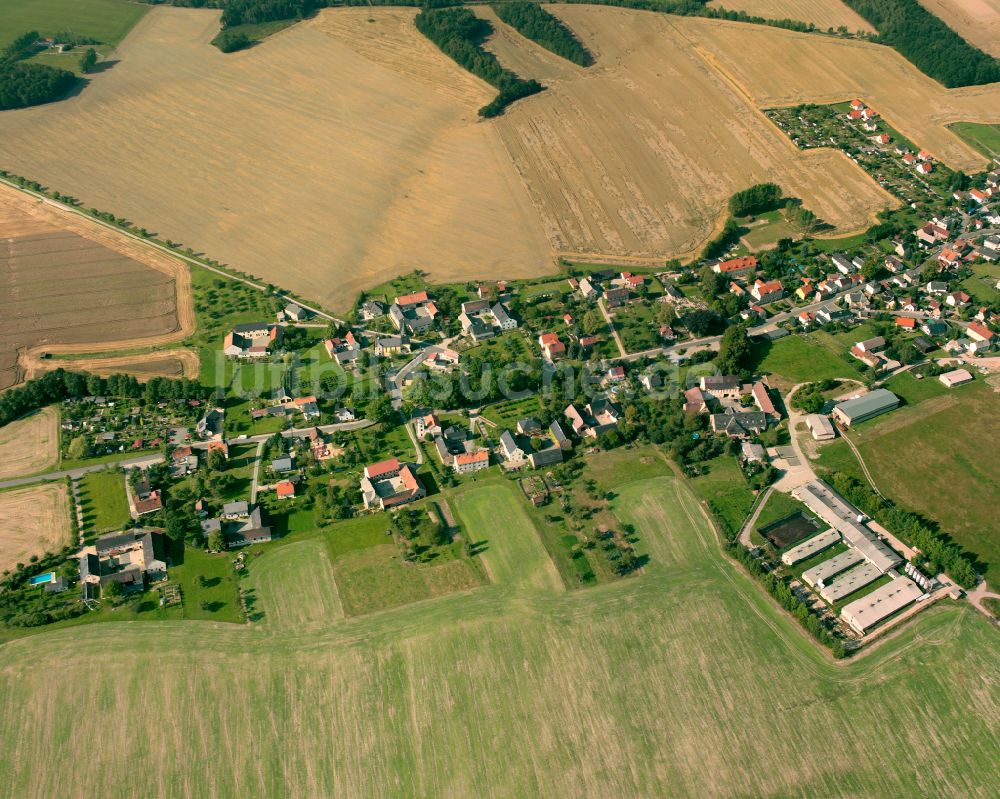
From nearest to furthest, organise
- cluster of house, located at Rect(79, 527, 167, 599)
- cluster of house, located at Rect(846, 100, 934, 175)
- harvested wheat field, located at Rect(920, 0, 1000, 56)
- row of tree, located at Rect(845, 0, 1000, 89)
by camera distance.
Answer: cluster of house, located at Rect(79, 527, 167, 599), cluster of house, located at Rect(846, 100, 934, 175), row of tree, located at Rect(845, 0, 1000, 89), harvested wheat field, located at Rect(920, 0, 1000, 56)

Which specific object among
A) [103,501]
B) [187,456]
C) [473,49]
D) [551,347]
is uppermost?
[473,49]

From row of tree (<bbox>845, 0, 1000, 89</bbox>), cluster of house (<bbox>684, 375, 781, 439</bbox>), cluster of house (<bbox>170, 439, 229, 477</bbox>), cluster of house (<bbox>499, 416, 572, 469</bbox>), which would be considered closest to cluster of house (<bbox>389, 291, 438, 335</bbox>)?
cluster of house (<bbox>499, 416, 572, 469</bbox>)

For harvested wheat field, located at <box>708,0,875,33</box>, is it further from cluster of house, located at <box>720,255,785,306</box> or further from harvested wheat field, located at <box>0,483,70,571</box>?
harvested wheat field, located at <box>0,483,70,571</box>

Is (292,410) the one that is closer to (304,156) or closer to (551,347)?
(551,347)

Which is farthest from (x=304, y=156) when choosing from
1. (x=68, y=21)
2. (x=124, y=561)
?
(x=68, y=21)

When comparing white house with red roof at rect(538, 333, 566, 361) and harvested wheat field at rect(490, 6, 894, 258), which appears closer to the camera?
white house with red roof at rect(538, 333, 566, 361)

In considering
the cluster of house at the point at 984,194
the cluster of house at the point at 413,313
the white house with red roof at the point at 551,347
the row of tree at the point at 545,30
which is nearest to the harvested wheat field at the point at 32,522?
the cluster of house at the point at 413,313

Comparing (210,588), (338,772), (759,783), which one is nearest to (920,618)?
(759,783)
